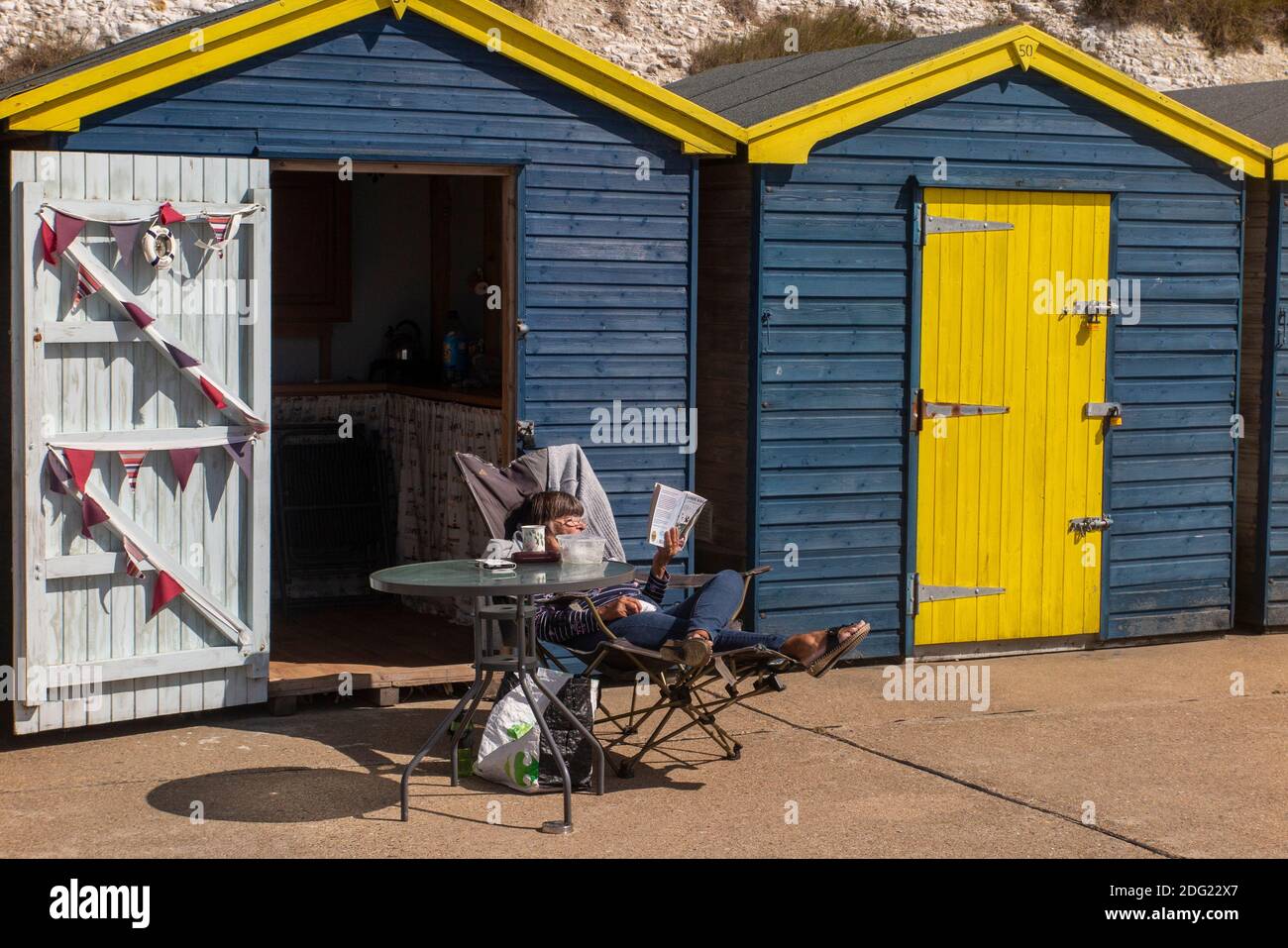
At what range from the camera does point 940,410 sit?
8.48 m

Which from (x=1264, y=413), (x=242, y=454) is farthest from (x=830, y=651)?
(x=1264, y=413)

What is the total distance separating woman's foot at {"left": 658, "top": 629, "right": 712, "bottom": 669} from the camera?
5.98 m

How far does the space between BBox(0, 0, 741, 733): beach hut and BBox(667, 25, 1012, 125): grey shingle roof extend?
738 millimetres

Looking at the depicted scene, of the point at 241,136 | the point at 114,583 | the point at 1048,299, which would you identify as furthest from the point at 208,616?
the point at 1048,299

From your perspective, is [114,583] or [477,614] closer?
[477,614]

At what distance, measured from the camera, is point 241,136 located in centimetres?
704

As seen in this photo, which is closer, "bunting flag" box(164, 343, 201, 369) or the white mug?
the white mug

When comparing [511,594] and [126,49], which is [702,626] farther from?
[126,49]

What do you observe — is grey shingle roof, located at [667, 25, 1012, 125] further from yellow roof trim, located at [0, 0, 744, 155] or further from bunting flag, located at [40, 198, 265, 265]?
bunting flag, located at [40, 198, 265, 265]

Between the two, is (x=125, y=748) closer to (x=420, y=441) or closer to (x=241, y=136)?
(x=241, y=136)

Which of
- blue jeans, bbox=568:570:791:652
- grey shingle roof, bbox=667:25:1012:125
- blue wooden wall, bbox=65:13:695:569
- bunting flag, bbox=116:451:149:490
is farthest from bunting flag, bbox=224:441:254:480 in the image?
grey shingle roof, bbox=667:25:1012:125

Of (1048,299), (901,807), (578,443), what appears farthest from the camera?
(1048,299)

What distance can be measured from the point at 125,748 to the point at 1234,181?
20.6 ft

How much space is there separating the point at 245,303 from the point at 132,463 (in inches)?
31.4
